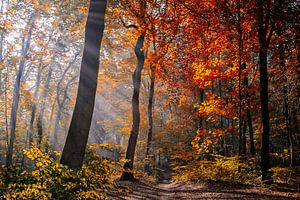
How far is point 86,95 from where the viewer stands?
21.4 ft

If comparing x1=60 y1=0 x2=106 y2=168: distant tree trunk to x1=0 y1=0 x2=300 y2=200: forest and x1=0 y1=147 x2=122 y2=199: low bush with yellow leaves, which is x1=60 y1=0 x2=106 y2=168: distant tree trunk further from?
x1=0 y1=147 x2=122 y2=199: low bush with yellow leaves

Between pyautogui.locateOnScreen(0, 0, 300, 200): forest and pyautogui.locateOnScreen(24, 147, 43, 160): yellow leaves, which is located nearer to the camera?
pyautogui.locateOnScreen(24, 147, 43, 160): yellow leaves

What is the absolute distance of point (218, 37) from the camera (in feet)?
46.6

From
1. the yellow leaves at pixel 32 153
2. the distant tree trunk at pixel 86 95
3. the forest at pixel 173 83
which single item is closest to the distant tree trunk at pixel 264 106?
the forest at pixel 173 83

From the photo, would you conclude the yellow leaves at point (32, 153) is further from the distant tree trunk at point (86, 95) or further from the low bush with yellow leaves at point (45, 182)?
the distant tree trunk at point (86, 95)

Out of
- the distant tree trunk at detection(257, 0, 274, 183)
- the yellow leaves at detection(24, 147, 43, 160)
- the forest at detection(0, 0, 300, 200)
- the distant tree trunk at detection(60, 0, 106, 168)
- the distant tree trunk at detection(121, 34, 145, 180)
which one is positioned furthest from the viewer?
the distant tree trunk at detection(121, 34, 145, 180)

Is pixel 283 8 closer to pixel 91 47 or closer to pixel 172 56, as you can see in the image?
pixel 172 56

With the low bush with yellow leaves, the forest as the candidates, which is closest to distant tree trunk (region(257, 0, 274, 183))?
the forest

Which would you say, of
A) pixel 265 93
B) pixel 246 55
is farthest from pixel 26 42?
pixel 265 93

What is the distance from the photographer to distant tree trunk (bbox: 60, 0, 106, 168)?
6.12 meters

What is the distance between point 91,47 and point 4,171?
13.2ft

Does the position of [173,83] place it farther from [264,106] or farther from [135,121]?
[264,106]

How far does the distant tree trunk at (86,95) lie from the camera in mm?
6121

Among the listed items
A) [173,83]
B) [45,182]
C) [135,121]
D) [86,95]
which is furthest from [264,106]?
[45,182]
